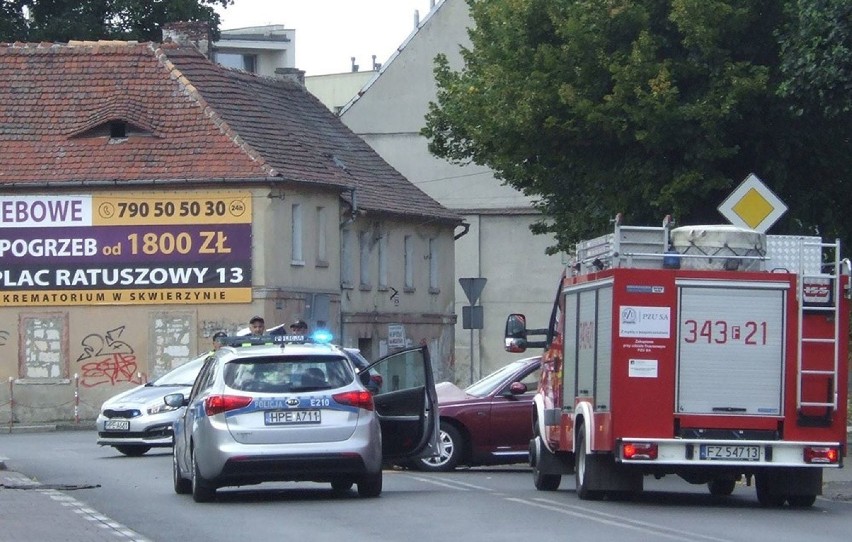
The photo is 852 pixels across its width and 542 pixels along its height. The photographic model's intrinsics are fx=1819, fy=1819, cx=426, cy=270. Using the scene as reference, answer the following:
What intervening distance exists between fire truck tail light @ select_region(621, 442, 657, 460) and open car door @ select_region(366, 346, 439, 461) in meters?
3.05

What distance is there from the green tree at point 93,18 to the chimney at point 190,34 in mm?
4306

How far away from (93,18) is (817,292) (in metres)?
41.6

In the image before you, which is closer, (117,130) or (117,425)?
(117,425)

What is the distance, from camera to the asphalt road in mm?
14375

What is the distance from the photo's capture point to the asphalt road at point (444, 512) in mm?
14375

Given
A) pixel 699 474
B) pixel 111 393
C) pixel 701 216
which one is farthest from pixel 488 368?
pixel 699 474

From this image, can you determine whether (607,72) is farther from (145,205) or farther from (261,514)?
(145,205)

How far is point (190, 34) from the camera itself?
4994cm

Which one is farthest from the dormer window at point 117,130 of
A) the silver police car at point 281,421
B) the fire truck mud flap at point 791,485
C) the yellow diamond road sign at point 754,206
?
the fire truck mud flap at point 791,485

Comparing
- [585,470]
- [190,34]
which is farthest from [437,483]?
[190,34]

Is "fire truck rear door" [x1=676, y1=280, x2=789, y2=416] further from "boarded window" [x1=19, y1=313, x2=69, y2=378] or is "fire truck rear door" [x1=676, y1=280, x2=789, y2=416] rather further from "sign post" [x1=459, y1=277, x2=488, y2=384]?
"boarded window" [x1=19, y1=313, x2=69, y2=378]

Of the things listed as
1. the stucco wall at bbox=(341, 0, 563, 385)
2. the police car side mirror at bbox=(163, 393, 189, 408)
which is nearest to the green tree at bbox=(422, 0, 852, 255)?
the police car side mirror at bbox=(163, 393, 189, 408)

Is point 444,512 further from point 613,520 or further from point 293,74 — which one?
point 293,74

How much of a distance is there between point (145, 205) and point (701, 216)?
1792 centimetres
